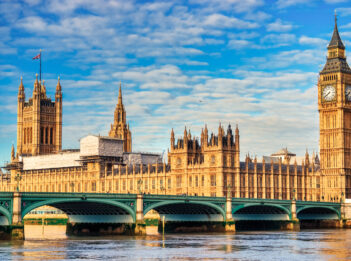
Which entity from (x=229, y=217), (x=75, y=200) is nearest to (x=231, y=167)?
(x=229, y=217)

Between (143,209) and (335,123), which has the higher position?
(335,123)

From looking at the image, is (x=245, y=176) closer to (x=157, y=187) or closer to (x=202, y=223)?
(x=157, y=187)

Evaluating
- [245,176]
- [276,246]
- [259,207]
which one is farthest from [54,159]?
[276,246]

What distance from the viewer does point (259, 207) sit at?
112 m

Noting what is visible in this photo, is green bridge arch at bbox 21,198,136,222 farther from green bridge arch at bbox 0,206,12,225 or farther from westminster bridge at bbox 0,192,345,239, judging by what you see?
green bridge arch at bbox 0,206,12,225

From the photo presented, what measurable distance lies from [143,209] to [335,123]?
68656 millimetres

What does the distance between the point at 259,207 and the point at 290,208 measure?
5.88 m

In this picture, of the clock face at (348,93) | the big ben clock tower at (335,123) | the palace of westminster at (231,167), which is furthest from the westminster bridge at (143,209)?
the clock face at (348,93)

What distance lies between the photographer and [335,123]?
150375mm

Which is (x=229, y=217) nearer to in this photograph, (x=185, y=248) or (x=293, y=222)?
(x=293, y=222)

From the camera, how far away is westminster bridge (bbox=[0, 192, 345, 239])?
80.8 meters

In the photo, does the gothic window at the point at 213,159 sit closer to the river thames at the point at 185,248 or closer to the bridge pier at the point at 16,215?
the river thames at the point at 185,248

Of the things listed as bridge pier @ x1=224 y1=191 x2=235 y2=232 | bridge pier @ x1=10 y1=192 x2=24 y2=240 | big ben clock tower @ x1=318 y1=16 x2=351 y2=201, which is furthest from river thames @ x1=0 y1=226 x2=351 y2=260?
big ben clock tower @ x1=318 y1=16 x2=351 y2=201

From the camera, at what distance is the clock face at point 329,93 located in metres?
151
